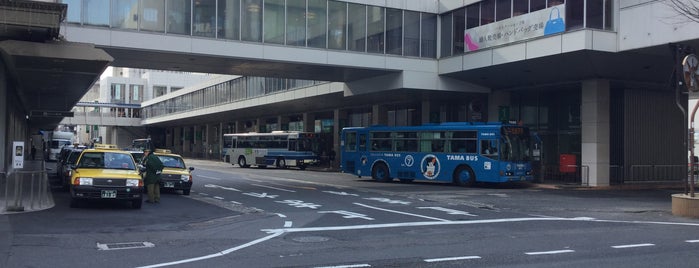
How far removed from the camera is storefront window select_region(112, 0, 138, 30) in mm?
Result: 22031

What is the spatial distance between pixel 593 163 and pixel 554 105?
485 cm

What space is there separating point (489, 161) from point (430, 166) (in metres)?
3.08

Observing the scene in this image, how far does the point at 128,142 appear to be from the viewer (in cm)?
10400

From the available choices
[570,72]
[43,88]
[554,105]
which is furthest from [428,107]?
[43,88]

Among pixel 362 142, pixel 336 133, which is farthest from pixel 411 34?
pixel 336 133

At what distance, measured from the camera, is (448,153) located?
2688 cm

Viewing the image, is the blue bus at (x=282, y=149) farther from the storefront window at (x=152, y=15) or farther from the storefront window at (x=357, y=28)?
the storefront window at (x=152, y=15)

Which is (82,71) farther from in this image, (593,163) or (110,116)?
(110,116)

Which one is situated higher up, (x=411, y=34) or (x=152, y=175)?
(x=411, y=34)

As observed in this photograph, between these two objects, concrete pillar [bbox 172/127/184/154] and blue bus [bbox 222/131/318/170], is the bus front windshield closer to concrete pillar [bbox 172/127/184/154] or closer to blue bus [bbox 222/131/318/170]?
blue bus [bbox 222/131/318/170]

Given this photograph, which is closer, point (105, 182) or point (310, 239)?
point (310, 239)

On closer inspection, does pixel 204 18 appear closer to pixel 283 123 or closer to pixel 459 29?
pixel 459 29

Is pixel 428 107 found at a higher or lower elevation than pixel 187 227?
higher

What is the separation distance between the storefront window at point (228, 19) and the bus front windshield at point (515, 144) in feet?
38.8
